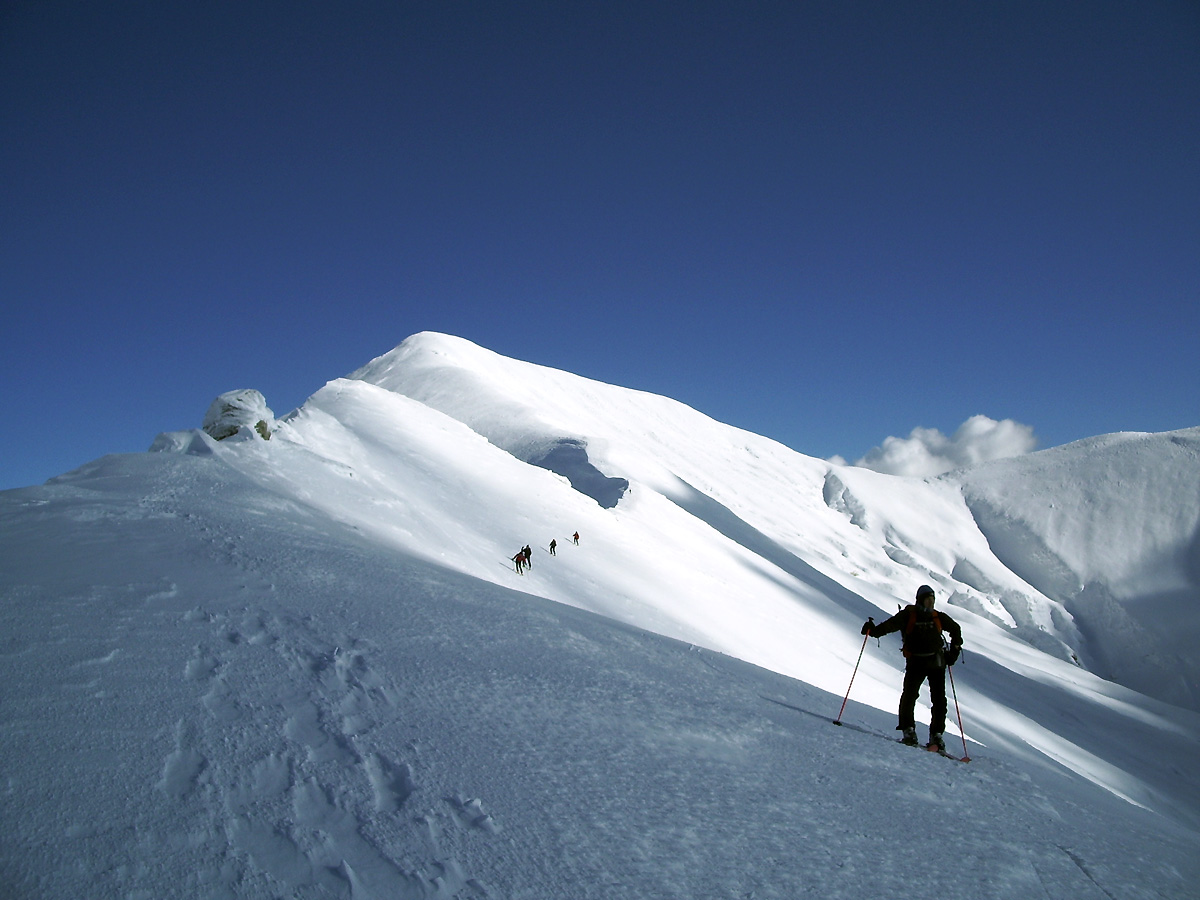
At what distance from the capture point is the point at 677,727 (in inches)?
227

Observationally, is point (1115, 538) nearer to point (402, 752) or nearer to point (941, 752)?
point (941, 752)

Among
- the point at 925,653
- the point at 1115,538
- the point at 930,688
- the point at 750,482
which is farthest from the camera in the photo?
the point at 750,482

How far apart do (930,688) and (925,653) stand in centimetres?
38

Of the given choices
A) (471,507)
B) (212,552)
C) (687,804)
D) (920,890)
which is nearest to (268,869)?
(687,804)

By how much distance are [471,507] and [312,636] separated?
20.8 meters

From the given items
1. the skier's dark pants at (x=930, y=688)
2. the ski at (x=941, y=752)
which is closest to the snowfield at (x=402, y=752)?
the ski at (x=941, y=752)

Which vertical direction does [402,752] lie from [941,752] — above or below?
below

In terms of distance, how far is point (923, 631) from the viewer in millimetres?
7598

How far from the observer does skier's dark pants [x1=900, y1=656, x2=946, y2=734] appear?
7324 mm

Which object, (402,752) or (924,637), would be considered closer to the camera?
(402,752)

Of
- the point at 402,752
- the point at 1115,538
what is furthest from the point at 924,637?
the point at 1115,538

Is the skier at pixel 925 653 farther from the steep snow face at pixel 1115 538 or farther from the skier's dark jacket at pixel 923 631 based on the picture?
the steep snow face at pixel 1115 538

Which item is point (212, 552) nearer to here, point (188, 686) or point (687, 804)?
point (188, 686)

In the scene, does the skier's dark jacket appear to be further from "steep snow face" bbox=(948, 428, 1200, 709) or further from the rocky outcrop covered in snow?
"steep snow face" bbox=(948, 428, 1200, 709)
